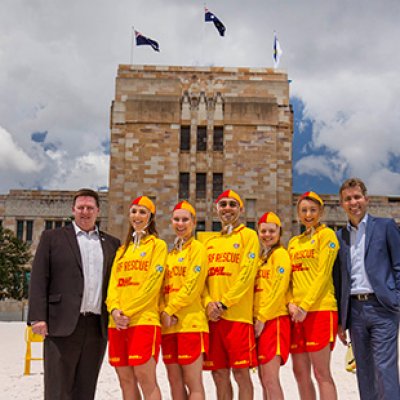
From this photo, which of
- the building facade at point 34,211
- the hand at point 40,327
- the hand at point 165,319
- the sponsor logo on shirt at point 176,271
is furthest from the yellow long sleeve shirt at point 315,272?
the building facade at point 34,211

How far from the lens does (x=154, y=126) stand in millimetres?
30828

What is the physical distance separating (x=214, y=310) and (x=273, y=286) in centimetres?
70

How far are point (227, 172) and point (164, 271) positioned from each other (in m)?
25.0

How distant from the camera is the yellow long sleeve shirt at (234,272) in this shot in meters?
5.68

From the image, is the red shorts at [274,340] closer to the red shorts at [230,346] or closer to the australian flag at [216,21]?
the red shorts at [230,346]

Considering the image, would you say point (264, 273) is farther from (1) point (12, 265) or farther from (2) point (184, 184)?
(1) point (12, 265)

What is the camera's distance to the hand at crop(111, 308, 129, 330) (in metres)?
5.29

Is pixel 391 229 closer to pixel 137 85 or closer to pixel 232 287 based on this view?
pixel 232 287

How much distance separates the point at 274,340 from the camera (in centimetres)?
564

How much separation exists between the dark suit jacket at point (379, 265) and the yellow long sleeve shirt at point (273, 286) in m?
0.59

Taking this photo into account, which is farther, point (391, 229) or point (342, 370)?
point (342, 370)

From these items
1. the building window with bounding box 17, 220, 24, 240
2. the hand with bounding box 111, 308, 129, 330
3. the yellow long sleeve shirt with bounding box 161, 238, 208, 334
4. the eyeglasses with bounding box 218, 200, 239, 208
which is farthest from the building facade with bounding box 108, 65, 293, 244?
the hand with bounding box 111, 308, 129, 330

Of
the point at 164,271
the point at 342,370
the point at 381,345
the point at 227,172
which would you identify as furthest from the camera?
the point at 227,172

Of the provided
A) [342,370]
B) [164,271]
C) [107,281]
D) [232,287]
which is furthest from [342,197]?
[342,370]
